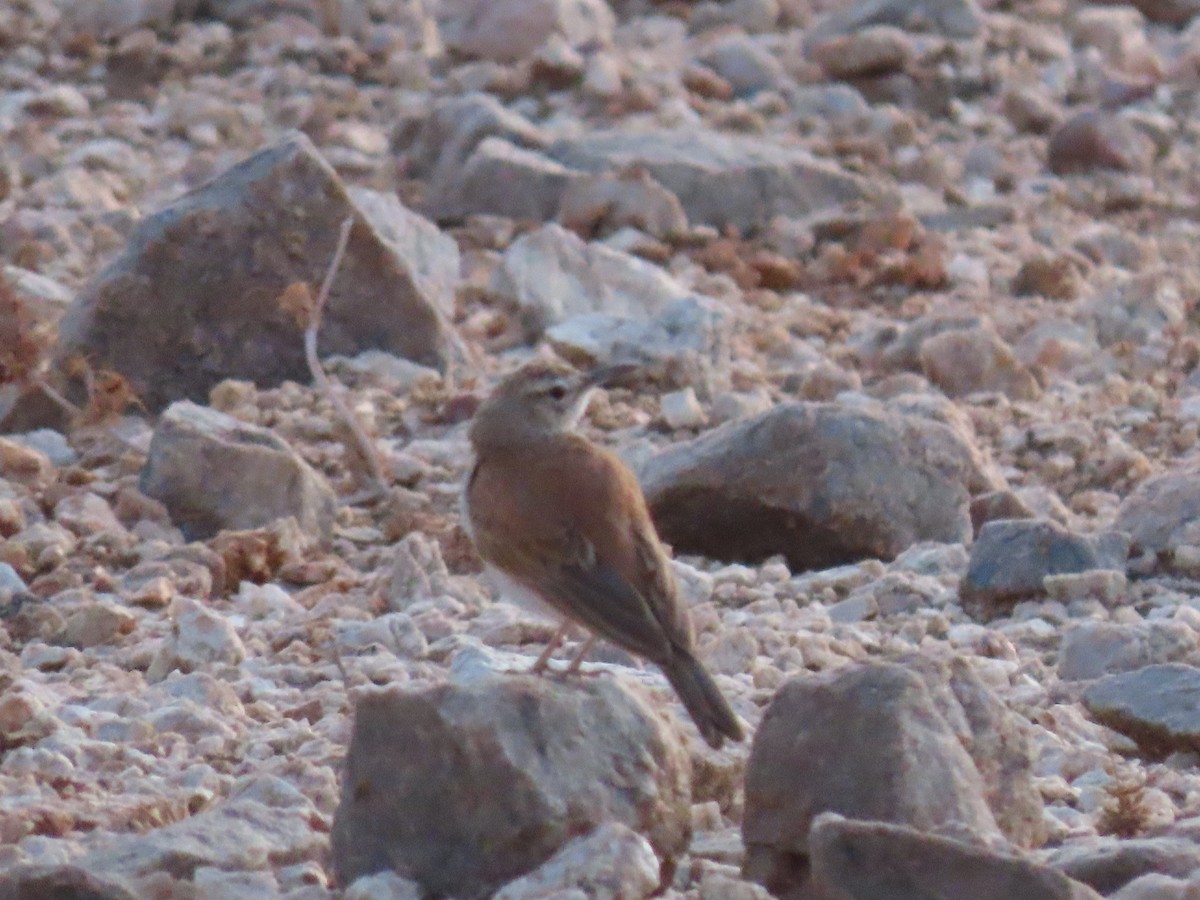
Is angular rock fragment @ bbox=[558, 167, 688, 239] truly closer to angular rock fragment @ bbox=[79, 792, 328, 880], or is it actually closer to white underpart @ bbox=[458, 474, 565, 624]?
white underpart @ bbox=[458, 474, 565, 624]

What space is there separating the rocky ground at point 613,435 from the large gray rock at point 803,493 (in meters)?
0.02

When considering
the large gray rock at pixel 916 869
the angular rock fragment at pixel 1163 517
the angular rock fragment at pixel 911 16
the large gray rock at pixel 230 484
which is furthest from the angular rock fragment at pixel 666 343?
the angular rock fragment at pixel 911 16

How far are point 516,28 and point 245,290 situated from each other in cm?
547

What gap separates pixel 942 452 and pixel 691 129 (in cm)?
519

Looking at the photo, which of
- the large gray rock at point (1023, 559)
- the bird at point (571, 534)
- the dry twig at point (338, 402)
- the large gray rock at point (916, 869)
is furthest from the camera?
the dry twig at point (338, 402)

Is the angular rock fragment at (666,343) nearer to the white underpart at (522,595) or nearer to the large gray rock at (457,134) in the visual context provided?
the large gray rock at (457,134)

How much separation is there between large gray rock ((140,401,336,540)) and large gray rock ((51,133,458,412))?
1.20m

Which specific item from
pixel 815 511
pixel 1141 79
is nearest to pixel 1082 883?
pixel 815 511

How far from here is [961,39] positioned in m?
15.6

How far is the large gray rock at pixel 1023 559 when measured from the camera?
7348mm

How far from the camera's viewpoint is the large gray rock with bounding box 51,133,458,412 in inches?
372

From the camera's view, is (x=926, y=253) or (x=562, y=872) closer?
(x=562, y=872)

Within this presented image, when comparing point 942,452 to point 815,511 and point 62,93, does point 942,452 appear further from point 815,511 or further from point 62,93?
point 62,93

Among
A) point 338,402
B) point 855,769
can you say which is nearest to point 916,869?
point 855,769
